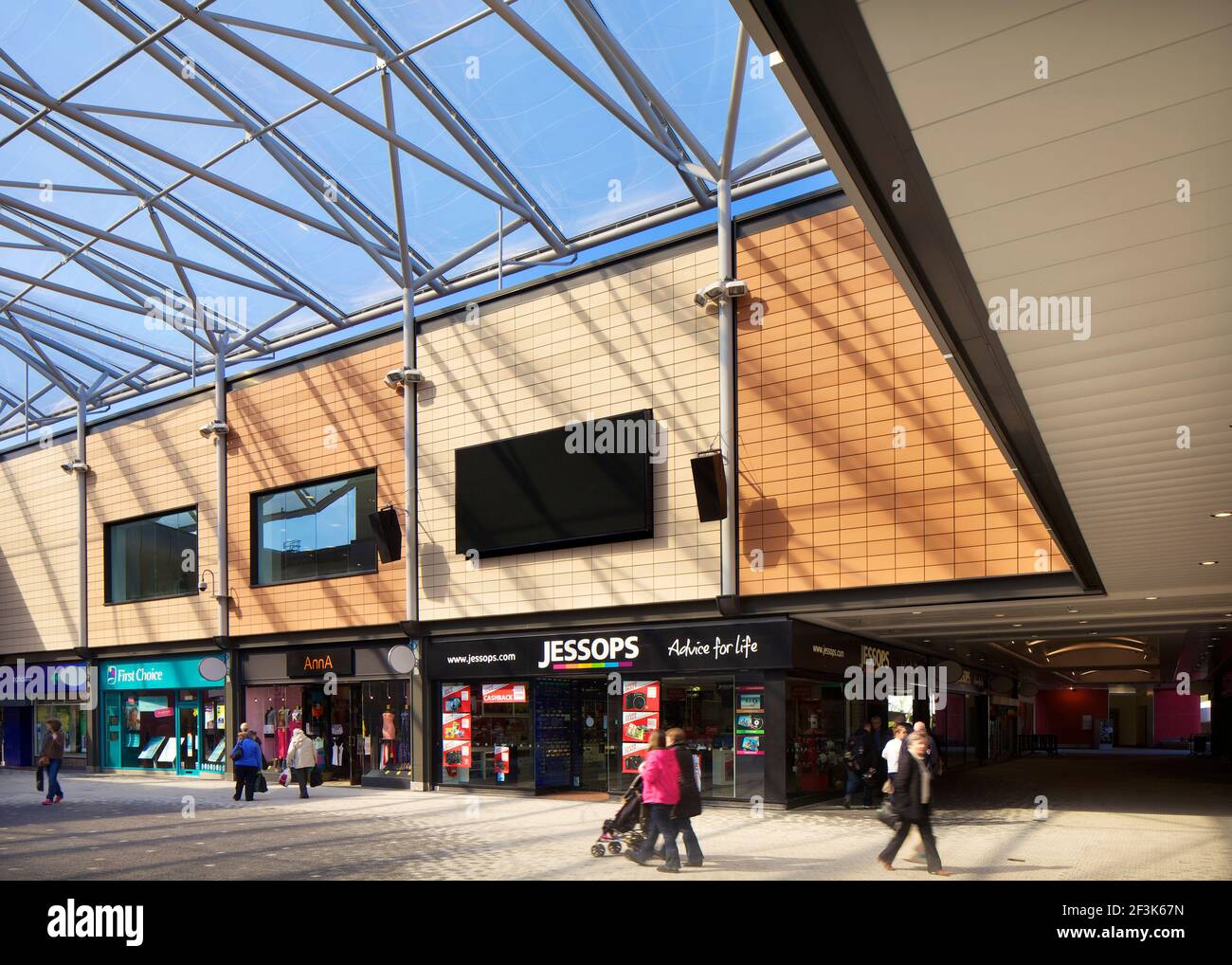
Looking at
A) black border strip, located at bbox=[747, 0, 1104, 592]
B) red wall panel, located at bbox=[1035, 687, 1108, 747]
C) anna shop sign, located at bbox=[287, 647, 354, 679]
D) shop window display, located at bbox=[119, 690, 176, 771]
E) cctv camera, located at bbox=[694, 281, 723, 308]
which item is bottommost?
red wall panel, located at bbox=[1035, 687, 1108, 747]

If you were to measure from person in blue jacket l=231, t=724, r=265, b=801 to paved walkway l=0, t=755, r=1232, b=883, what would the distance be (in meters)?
0.42

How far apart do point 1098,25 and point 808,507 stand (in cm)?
1252

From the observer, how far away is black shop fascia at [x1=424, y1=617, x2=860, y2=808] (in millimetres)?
15570

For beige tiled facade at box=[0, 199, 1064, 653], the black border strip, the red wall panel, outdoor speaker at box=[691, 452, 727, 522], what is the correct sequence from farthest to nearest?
the red wall panel, outdoor speaker at box=[691, 452, 727, 522], beige tiled facade at box=[0, 199, 1064, 653], the black border strip

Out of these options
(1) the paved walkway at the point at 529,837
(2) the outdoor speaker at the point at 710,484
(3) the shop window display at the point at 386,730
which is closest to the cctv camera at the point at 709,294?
(2) the outdoor speaker at the point at 710,484

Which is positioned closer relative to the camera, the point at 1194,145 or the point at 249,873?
the point at 1194,145

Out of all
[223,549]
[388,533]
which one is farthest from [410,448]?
[223,549]

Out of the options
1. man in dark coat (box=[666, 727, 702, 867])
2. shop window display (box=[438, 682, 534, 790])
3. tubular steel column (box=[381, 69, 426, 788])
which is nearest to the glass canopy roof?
tubular steel column (box=[381, 69, 426, 788])

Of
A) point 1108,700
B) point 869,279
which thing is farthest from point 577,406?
point 1108,700

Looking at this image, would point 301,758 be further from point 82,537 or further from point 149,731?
point 82,537

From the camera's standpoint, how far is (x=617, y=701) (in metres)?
17.3

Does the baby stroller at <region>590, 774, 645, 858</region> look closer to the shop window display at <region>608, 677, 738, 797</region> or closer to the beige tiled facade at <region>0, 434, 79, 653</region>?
the shop window display at <region>608, 677, 738, 797</region>

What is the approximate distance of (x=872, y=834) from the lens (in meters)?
12.9

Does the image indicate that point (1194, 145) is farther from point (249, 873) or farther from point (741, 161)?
point (741, 161)
